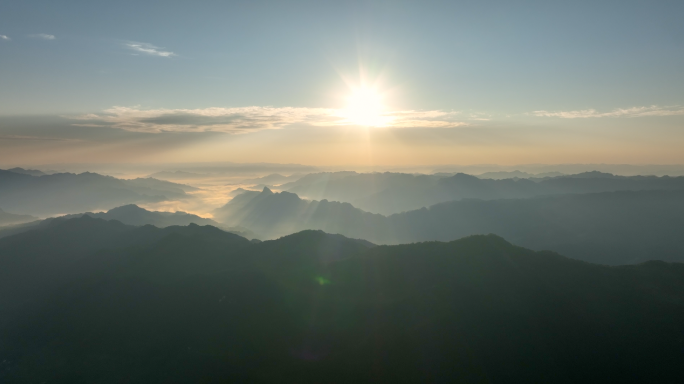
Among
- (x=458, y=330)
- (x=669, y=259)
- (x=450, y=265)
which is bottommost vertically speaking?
(x=669, y=259)

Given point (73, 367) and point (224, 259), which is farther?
point (224, 259)

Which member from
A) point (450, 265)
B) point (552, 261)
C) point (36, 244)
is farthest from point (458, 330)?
point (36, 244)

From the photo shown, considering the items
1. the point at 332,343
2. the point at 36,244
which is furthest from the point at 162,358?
the point at 36,244

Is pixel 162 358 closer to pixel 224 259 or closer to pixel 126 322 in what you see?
pixel 126 322

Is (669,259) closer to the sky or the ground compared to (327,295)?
closer to the ground

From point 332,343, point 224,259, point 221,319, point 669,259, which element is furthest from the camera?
point 669,259

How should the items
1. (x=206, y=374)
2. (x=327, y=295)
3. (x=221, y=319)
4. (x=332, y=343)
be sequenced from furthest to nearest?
(x=327, y=295), (x=221, y=319), (x=332, y=343), (x=206, y=374)
